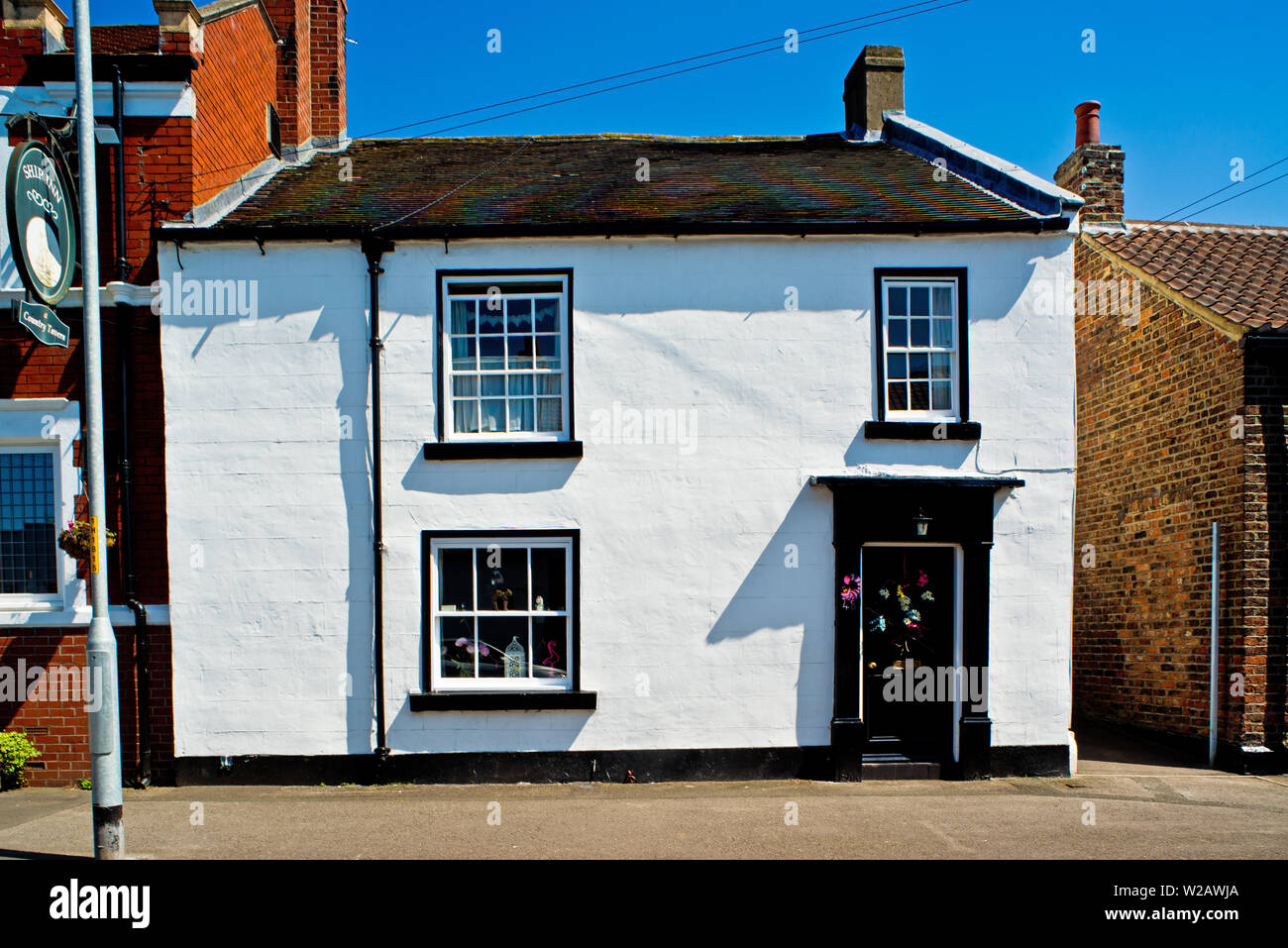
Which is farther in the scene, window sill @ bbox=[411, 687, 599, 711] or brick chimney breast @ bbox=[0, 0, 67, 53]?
brick chimney breast @ bbox=[0, 0, 67, 53]

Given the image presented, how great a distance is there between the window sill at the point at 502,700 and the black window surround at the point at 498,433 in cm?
249

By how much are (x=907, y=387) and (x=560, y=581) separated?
442 cm

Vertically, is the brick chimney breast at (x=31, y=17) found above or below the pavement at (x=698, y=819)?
above

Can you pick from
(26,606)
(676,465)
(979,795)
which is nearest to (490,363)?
(676,465)

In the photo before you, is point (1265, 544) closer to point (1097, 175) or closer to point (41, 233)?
point (1097, 175)

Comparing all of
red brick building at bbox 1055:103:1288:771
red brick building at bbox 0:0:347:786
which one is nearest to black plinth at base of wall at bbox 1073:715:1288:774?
red brick building at bbox 1055:103:1288:771

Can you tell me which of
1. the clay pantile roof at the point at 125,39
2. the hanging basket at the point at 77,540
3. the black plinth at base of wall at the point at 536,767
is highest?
the clay pantile roof at the point at 125,39

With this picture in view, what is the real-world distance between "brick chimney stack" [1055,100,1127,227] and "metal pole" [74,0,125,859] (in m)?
13.2

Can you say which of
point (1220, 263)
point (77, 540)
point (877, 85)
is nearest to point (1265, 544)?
point (1220, 263)

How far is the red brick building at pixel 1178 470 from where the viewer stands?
9742mm

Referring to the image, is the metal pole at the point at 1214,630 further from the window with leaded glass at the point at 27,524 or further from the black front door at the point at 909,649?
the window with leaded glass at the point at 27,524

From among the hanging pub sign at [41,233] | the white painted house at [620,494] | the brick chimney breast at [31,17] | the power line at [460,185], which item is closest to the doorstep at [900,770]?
the white painted house at [620,494]

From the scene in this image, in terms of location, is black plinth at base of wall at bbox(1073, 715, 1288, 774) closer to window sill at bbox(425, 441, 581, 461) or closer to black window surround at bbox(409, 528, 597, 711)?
black window surround at bbox(409, 528, 597, 711)

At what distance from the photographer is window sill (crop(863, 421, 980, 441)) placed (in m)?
9.50
